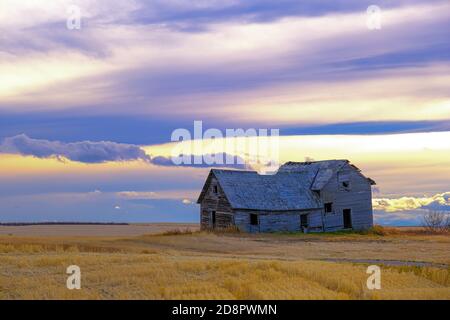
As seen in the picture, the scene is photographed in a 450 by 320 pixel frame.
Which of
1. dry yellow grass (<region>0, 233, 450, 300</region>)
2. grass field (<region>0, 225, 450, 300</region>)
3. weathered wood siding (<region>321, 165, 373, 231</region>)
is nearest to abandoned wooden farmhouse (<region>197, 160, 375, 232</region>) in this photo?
weathered wood siding (<region>321, 165, 373, 231</region>)

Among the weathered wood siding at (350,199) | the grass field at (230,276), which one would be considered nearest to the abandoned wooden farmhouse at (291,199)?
the weathered wood siding at (350,199)

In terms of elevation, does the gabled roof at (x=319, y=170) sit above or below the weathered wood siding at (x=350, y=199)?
above

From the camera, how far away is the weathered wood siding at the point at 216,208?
181ft

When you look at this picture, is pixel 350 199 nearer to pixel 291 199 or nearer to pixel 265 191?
pixel 291 199

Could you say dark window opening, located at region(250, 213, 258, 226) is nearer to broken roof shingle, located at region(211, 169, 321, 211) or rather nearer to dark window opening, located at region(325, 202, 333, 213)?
broken roof shingle, located at region(211, 169, 321, 211)

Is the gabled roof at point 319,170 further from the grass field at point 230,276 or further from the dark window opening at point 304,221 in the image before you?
the grass field at point 230,276

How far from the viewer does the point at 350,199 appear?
60031mm

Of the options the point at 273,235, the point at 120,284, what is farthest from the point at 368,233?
the point at 120,284

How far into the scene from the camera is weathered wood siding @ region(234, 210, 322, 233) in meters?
54.2

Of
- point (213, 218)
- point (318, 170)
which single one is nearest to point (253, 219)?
point (213, 218)

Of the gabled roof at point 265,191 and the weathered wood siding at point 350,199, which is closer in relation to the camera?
the gabled roof at point 265,191

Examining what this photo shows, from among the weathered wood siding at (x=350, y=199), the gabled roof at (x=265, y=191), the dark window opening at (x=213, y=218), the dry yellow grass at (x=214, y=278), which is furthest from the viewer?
the weathered wood siding at (x=350, y=199)

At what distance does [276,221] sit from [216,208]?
4803mm

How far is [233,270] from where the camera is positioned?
80.6 feet
